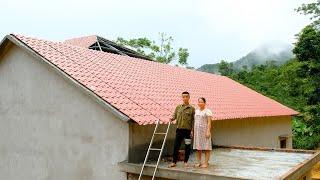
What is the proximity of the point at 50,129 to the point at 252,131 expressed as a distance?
921 cm

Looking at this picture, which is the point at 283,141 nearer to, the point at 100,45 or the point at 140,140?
the point at 100,45

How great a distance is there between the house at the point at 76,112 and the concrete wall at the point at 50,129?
26 mm

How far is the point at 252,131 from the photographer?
17031 millimetres

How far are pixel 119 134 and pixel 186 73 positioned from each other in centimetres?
1072

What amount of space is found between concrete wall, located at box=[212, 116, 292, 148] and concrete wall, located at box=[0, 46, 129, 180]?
15.4ft

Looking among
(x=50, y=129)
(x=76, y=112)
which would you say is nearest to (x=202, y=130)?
(x=76, y=112)

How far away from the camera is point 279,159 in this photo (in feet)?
35.4

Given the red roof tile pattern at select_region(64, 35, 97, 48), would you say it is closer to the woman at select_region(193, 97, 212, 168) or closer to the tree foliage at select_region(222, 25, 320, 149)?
the tree foliage at select_region(222, 25, 320, 149)

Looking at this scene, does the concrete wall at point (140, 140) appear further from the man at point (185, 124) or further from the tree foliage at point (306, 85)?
the tree foliage at point (306, 85)

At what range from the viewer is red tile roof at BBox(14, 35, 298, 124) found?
10484mm

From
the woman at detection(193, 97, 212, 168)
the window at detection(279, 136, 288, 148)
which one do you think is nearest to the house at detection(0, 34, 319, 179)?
the woman at detection(193, 97, 212, 168)

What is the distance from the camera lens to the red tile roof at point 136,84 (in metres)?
10.5

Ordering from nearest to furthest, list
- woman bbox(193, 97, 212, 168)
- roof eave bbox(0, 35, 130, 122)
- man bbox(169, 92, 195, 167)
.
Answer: woman bbox(193, 97, 212, 168) → man bbox(169, 92, 195, 167) → roof eave bbox(0, 35, 130, 122)

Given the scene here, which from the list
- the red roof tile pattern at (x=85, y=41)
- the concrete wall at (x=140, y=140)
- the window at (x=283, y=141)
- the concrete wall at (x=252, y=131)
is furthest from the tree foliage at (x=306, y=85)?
the concrete wall at (x=140, y=140)
